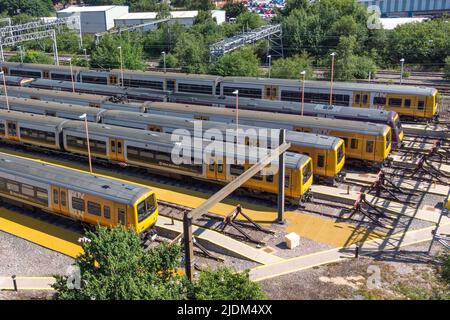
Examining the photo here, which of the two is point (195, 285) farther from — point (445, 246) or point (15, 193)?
point (15, 193)

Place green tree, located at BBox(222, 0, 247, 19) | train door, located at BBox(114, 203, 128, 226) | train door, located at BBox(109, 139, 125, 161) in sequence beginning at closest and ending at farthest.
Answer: train door, located at BBox(114, 203, 128, 226)
train door, located at BBox(109, 139, 125, 161)
green tree, located at BBox(222, 0, 247, 19)

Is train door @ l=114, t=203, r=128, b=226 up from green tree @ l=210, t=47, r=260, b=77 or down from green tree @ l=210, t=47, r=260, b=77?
down

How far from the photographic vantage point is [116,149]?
92.2ft

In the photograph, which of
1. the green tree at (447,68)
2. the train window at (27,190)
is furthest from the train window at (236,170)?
the green tree at (447,68)

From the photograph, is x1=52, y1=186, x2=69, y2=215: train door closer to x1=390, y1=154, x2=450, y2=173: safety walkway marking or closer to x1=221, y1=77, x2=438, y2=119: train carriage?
x1=390, y1=154, x2=450, y2=173: safety walkway marking

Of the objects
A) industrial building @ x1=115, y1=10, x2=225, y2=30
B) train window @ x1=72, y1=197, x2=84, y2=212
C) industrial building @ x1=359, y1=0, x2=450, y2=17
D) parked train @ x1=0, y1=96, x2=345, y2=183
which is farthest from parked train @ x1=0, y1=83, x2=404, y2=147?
industrial building @ x1=359, y1=0, x2=450, y2=17

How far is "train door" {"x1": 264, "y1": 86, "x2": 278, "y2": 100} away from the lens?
126 ft

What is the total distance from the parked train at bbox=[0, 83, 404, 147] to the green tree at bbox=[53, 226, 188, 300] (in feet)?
66.2

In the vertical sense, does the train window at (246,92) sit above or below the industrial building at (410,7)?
below

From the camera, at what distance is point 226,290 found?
12.7 metres

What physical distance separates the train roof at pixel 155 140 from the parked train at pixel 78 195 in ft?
15.8

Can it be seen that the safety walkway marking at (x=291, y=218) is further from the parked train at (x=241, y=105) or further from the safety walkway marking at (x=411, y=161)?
the parked train at (x=241, y=105)

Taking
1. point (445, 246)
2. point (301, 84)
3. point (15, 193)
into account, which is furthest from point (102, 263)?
point (301, 84)

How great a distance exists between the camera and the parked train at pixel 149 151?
23572mm
